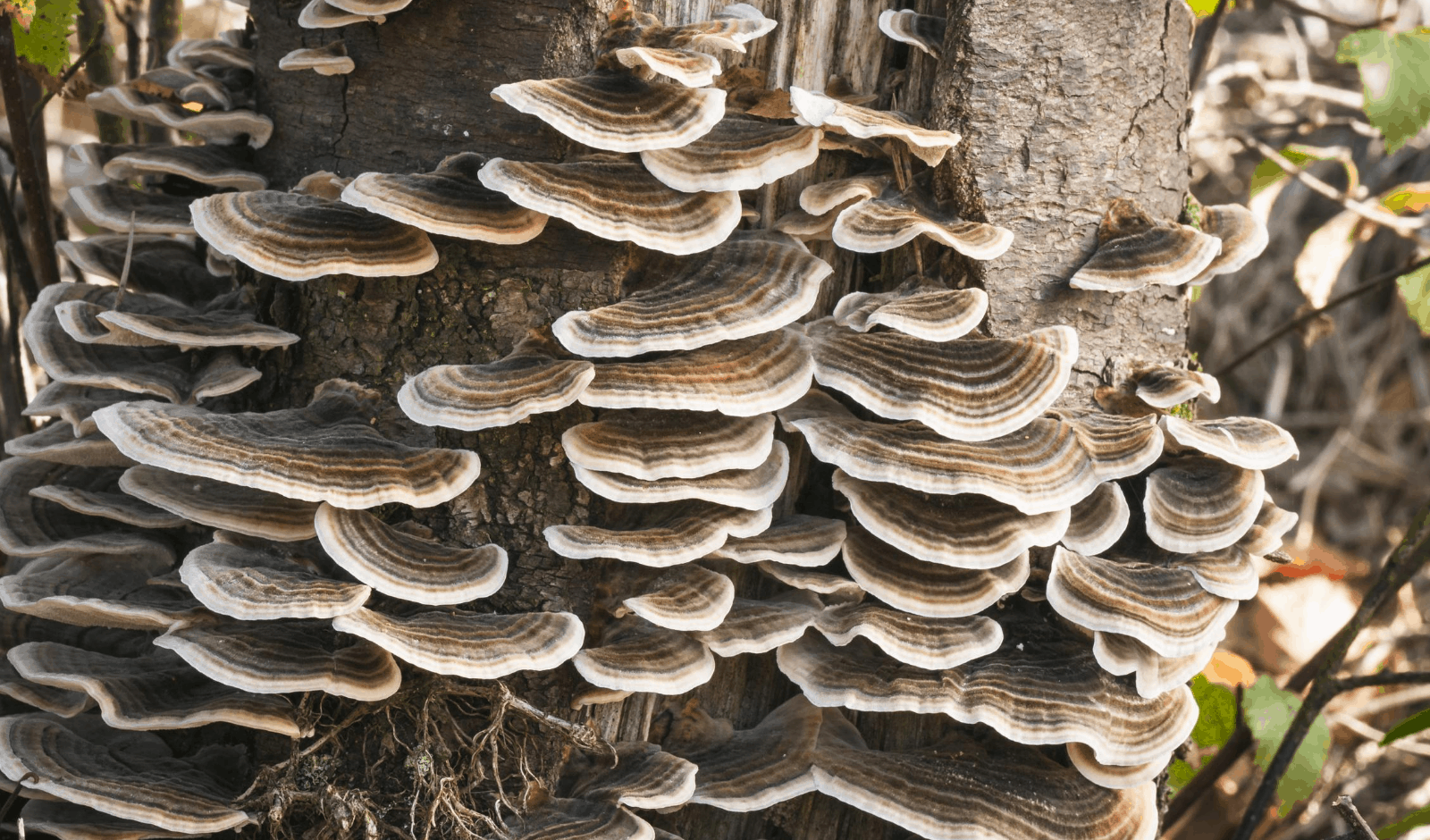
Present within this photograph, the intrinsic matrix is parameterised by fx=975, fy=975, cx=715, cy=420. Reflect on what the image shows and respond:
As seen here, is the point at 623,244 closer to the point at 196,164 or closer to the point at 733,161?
the point at 733,161

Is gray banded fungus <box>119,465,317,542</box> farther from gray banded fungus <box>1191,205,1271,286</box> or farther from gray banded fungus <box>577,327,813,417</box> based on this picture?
gray banded fungus <box>1191,205,1271,286</box>

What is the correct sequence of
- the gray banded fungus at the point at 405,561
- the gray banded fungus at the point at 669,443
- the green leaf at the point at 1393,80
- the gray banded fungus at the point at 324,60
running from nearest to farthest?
the gray banded fungus at the point at 405,561, the gray banded fungus at the point at 669,443, the gray banded fungus at the point at 324,60, the green leaf at the point at 1393,80

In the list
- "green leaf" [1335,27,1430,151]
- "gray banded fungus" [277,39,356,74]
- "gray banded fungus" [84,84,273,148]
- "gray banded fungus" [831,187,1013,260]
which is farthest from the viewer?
"green leaf" [1335,27,1430,151]

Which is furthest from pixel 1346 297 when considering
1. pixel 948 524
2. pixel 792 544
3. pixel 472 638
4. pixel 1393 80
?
pixel 472 638

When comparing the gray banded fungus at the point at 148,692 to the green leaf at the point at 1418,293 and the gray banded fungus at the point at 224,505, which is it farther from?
the green leaf at the point at 1418,293

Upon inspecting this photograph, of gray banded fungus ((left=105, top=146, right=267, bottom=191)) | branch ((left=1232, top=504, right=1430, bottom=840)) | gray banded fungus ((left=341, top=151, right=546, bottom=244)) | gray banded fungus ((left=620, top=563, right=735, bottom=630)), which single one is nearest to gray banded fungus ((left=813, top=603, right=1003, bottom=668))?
gray banded fungus ((left=620, top=563, right=735, bottom=630))

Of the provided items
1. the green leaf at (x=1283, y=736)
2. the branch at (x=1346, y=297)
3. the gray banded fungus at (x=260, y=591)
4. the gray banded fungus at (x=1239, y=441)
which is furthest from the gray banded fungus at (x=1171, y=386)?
the gray banded fungus at (x=260, y=591)

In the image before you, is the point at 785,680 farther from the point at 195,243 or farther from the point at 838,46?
the point at 195,243
